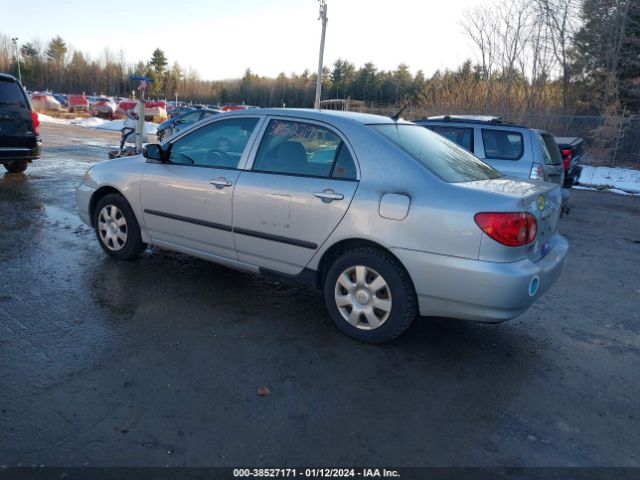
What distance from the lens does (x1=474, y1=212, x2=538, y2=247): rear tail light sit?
312 cm

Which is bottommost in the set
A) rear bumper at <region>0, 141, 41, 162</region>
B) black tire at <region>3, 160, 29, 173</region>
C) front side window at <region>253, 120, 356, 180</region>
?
black tire at <region>3, 160, 29, 173</region>

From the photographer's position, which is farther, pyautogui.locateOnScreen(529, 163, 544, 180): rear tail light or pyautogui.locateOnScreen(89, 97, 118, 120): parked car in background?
pyautogui.locateOnScreen(89, 97, 118, 120): parked car in background

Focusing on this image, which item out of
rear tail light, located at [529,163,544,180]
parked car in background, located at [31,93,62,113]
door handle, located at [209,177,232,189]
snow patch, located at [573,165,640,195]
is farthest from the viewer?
parked car in background, located at [31,93,62,113]

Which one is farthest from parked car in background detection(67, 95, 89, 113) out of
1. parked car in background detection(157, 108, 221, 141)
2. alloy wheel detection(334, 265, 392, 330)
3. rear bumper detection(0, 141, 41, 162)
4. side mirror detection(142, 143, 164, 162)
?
alloy wheel detection(334, 265, 392, 330)

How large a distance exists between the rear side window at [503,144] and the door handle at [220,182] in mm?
5116

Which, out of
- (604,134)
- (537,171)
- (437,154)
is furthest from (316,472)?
(604,134)

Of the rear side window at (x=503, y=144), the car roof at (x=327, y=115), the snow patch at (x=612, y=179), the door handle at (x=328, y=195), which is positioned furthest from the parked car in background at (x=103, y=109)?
the door handle at (x=328, y=195)

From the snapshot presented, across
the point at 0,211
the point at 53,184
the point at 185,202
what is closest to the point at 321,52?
the point at 53,184

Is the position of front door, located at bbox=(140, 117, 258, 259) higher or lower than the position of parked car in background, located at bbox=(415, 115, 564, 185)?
lower

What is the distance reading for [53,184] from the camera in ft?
30.2

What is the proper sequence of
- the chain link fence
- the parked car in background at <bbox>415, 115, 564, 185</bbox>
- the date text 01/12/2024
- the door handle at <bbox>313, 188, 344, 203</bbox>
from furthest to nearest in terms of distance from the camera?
1. the chain link fence
2. the parked car in background at <bbox>415, 115, 564, 185</bbox>
3. the door handle at <bbox>313, 188, 344, 203</bbox>
4. the date text 01/12/2024

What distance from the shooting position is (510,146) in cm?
779

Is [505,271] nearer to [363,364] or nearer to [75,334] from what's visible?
[363,364]

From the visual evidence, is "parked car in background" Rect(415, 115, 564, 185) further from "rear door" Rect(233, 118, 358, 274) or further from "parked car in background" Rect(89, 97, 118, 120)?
"parked car in background" Rect(89, 97, 118, 120)
